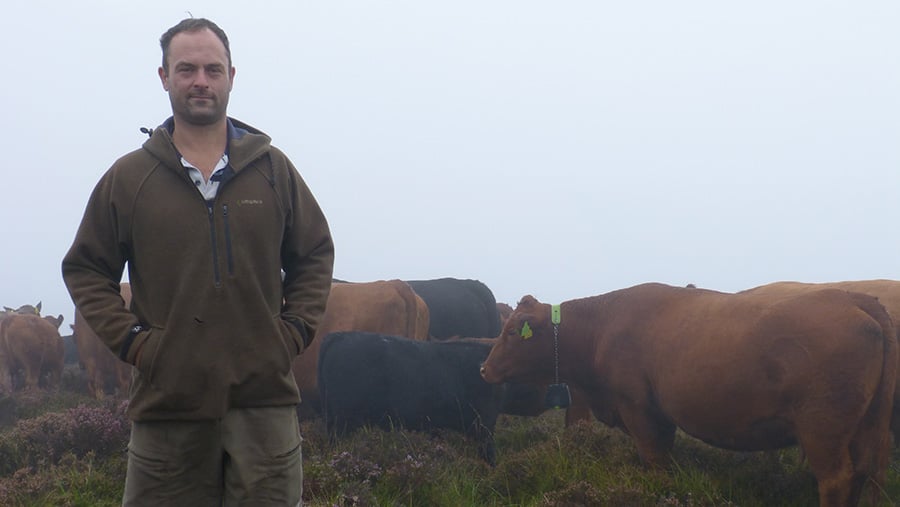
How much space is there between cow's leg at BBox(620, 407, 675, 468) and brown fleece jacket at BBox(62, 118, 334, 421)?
4748 millimetres

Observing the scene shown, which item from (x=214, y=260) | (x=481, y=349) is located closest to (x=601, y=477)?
(x=481, y=349)

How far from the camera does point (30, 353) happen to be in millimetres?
15930

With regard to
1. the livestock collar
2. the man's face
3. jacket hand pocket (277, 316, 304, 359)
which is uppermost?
the man's face

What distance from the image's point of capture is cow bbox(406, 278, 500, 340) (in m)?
14.3

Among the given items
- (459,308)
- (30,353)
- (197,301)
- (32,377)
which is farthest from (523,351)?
(30,353)

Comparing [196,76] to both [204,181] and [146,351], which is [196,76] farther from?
[146,351]

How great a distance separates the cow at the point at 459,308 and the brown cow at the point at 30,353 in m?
7.06

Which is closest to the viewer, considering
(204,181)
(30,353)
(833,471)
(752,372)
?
(204,181)

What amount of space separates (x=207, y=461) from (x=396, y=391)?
5713 millimetres

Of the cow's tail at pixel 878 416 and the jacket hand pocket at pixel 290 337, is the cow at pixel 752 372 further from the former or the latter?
the jacket hand pocket at pixel 290 337

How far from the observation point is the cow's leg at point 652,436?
726cm

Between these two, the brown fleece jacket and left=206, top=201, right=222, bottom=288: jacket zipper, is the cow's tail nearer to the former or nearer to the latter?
the brown fleece jacket

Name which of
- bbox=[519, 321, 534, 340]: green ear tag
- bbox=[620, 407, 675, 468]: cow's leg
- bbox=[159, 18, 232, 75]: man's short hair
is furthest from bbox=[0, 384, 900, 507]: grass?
bbox=[159, 18, 232, 75]: man's short hair

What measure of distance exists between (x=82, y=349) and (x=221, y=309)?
41.9ft
